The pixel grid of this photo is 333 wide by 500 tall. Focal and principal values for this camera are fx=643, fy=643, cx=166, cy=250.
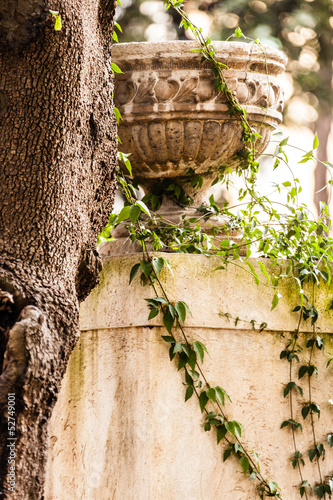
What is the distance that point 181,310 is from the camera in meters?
2.23

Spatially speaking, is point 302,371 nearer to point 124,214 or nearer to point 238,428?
point 238,428

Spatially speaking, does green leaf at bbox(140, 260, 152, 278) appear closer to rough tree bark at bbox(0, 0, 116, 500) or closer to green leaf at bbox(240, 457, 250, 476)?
rough tree bark at bbox(0, 0, 116, 500)

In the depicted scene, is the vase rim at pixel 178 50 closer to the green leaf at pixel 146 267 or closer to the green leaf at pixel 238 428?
the green leaf at pixel 146 267

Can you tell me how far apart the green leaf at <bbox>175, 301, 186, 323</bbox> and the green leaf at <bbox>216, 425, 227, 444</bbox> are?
407mm

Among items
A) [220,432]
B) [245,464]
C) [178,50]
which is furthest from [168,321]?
[178,50]

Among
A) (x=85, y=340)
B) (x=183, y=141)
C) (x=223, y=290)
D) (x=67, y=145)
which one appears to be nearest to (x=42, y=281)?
(x=67, y=145)

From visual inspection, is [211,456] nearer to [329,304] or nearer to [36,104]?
[329,304]

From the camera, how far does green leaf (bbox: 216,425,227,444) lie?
2242mm

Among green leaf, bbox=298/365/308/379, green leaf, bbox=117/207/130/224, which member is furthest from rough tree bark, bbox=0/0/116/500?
green leaf, bbox=298/365/308/379

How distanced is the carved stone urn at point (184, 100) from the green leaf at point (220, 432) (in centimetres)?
116

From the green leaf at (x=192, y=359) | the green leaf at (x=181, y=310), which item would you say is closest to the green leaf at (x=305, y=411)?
the green leaf at (x=192, y=359)

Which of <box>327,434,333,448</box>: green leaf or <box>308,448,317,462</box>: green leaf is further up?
<box>327,434,333,448</box>: green leaf

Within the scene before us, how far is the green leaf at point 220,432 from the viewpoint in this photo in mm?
2242

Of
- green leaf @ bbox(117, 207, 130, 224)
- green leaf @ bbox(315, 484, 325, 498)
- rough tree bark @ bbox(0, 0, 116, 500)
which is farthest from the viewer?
green leaf @ bbox(315, 484, 325, 498)
